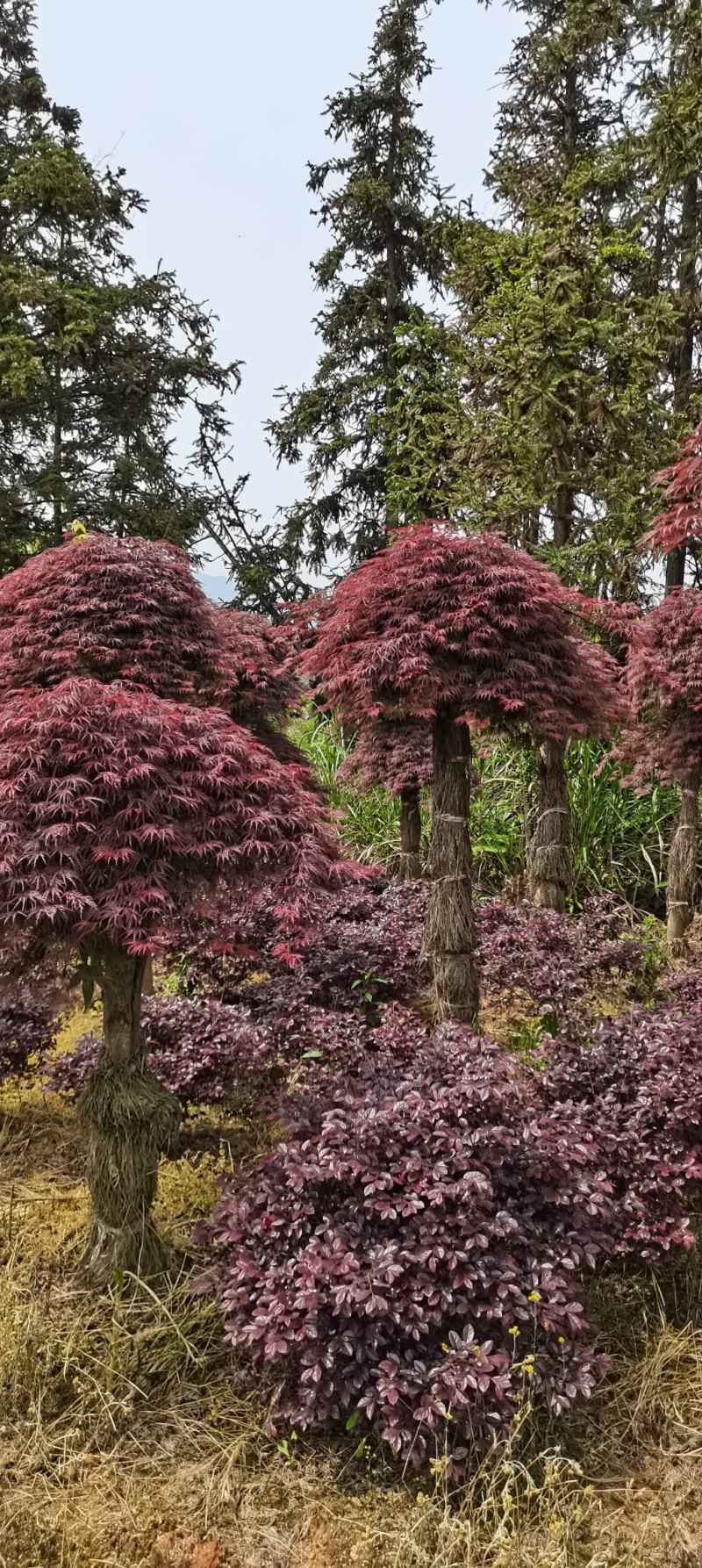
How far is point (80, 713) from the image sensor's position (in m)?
2.55

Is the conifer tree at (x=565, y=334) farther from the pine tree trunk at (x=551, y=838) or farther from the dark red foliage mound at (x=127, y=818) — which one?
the dark red foliage mound at (x=127, y=818)

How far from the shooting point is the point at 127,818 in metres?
2.53

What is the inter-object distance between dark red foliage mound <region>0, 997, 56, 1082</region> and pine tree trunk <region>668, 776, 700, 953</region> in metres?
4.09

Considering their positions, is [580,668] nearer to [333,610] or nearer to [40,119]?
[333,610]

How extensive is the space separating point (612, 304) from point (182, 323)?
18.6 ft

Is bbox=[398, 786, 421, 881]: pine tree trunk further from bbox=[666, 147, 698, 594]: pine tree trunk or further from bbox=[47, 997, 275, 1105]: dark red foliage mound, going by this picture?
bbox=[666, 147, 698, 594]: pine tree trunk

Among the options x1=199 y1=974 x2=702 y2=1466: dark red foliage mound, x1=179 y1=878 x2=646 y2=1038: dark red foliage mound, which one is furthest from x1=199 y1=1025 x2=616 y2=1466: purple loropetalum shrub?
x1=179 y1=878 x2=646 y2=1038: dark red foliage mound

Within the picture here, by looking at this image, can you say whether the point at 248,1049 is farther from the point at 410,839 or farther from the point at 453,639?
the point at 410,839

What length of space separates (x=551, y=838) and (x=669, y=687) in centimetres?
123

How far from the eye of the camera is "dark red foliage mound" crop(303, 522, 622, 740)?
3848 mm

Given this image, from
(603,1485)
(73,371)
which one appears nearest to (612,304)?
(73,371)

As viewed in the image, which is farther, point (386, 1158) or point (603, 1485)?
point (386, 1158)

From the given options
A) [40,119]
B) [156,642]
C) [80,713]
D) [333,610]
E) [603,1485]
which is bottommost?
[603,1485]

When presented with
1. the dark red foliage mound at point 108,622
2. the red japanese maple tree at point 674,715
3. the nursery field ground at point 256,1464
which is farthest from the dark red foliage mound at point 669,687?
the nursery field ground at point 256,1464
